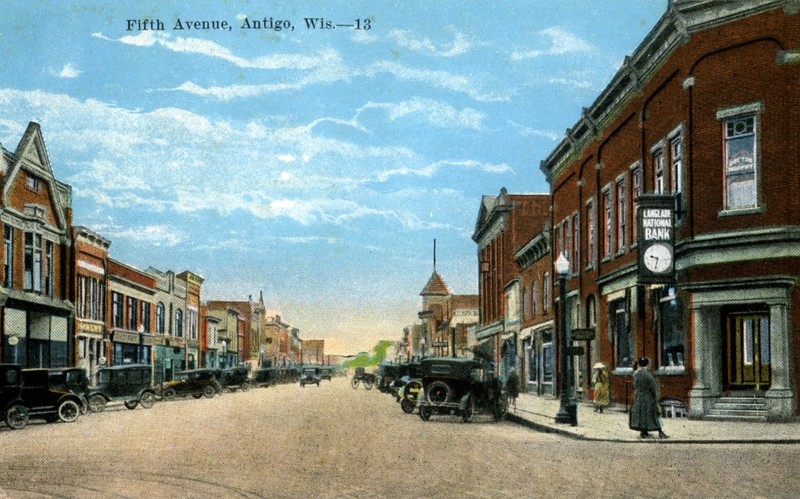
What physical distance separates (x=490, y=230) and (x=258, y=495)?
2273 inches

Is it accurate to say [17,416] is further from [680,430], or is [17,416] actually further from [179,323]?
[179,323]

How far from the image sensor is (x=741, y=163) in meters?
26.1

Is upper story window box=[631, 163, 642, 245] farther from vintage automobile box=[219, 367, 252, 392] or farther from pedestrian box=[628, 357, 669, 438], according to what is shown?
vintage automobile box=[219, 367, 252, 392]

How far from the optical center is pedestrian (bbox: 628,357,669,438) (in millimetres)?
20859

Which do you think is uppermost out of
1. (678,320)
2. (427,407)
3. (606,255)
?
(606,255)

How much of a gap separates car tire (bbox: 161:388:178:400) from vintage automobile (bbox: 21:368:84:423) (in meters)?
20.1

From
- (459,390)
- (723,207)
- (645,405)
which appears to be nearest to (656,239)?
(723,207)

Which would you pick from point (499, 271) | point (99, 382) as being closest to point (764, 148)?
point (99, 382)

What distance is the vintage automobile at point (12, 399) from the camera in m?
27.9

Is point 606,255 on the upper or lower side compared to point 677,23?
lower

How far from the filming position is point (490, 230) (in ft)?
227

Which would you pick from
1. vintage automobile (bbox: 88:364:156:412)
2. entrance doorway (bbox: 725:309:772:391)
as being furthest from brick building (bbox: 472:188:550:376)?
entrance doorway (bbox: 725:309:772:391)

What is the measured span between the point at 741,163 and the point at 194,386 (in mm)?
34805

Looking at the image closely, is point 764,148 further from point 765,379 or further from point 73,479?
point 73,479
